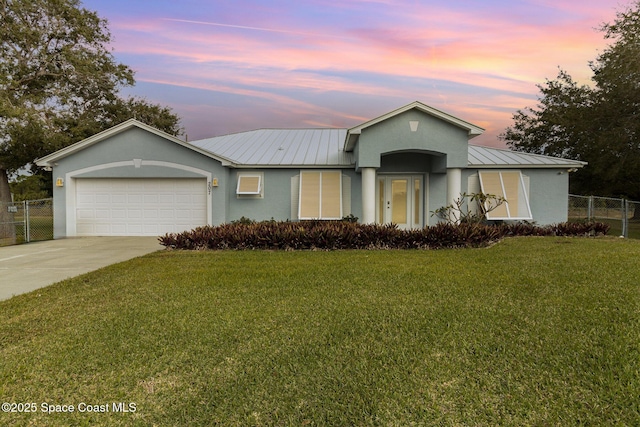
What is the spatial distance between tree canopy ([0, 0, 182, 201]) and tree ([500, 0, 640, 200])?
1039 inches

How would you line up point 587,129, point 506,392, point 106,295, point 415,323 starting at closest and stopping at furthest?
point 506,392 → point 415,323 → point 106,295 → point 587,129

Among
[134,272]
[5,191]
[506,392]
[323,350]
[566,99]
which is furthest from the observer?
[566,99]

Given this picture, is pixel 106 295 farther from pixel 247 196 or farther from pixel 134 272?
pixel 247 196

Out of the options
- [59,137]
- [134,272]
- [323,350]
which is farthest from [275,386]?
[59,137]

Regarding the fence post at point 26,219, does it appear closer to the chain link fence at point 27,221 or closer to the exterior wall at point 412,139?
the chain link fence at point 27,221

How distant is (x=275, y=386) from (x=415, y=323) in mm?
1866

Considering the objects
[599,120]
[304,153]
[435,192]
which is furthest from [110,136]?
[599,120]

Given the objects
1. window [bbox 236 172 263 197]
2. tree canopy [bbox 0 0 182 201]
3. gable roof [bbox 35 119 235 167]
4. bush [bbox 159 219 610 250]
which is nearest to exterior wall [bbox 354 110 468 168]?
bush [bbox 159 219 610 250]

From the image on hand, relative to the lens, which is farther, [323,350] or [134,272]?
[134,272]

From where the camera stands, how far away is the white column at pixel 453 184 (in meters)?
12.0

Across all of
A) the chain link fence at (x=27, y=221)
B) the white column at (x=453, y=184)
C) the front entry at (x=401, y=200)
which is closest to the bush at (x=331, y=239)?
the white column at (x=453, y=184)

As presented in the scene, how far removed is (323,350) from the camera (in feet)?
11.0

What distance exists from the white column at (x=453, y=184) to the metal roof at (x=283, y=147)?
3.47 meters

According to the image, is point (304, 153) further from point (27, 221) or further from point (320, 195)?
point (27, 221)
